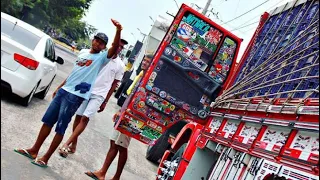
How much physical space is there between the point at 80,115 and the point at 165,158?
4.82 ft

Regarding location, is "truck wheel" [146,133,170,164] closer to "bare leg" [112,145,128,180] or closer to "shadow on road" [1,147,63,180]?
"bare leg" [112,145,128,180]

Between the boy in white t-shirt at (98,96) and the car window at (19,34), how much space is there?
217 cm

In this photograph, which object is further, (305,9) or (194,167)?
(194,167)

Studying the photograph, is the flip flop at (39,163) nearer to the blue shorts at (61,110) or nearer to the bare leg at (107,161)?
the blue shorts at (61,110)

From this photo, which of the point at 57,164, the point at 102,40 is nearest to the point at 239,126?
the point at 102,40

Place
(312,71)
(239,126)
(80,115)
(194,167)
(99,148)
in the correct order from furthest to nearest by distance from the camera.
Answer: (99,148)
(80,115)
(194,167)
(239,126)
(312,71)

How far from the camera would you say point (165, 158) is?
7449 mm

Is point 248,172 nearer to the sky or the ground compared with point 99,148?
nearer to the sky

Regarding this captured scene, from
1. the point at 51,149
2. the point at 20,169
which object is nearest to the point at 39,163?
the point at 51,149

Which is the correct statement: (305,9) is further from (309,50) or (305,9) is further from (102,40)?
(102,40)

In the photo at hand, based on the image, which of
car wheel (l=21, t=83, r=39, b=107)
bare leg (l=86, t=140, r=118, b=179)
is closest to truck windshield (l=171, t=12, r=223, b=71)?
bare leg (l=86, t=140, r=118, b=179)

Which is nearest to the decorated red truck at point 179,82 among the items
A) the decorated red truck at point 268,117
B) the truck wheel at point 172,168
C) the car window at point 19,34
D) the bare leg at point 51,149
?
the decorated red truck at point 268,117

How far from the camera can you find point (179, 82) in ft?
24.2

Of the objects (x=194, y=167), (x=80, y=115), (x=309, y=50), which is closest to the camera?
(x=309, y=50)
